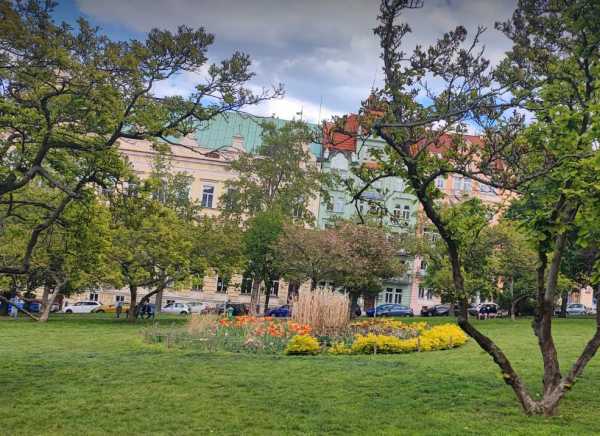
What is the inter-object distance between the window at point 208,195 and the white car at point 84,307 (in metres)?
12.3

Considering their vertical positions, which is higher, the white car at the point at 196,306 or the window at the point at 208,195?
the window at the point at 208,195

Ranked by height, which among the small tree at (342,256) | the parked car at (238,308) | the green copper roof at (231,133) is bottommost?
the parked car at (238,308)

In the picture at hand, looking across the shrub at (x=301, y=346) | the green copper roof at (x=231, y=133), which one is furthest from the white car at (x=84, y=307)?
the shrub at (x=301, y=346)

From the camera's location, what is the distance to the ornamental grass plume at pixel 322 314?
1847 cm

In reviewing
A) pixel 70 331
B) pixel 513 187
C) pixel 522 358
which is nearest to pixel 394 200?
pixel 70 331

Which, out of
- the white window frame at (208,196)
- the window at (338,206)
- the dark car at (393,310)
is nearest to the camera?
the dark car at (393,310)

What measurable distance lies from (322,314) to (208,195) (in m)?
35.7

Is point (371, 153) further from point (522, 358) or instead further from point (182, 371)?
point (522, 358)

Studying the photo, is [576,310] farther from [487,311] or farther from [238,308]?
[238,308]

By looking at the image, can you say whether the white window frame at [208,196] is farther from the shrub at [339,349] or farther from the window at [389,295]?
the shrub at [339,349]

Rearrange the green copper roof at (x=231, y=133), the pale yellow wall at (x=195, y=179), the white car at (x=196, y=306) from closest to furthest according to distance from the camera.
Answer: the white car at (x=196, y=306), the pale yellow wall at (x=195, y=179), the green copper roof at (x=231, y=133)

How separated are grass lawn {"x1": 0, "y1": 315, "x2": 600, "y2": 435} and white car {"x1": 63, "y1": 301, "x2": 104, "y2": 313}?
31.8 m

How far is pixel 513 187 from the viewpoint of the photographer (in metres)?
6.87

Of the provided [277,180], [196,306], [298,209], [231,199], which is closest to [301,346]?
[298,209]
